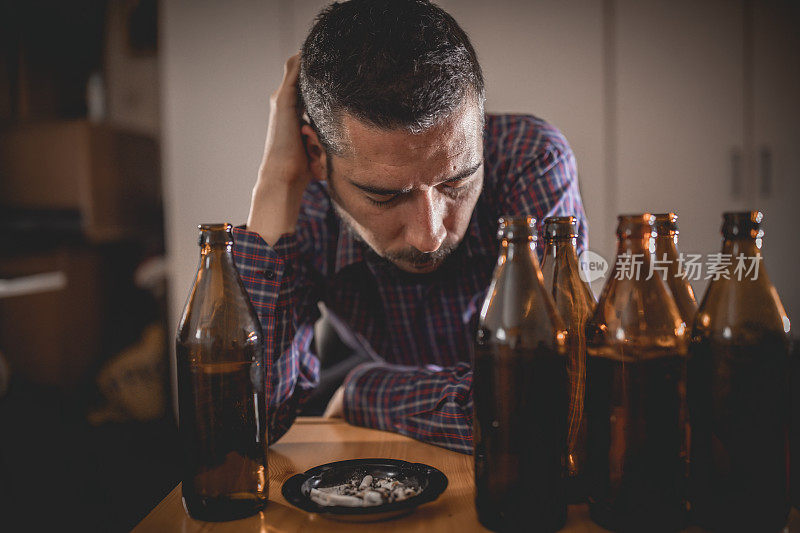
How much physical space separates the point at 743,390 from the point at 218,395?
0.48 metres

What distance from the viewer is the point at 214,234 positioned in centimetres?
61

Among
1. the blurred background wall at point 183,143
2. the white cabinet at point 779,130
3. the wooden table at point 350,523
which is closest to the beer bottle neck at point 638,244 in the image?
the wooden table at point 350,523

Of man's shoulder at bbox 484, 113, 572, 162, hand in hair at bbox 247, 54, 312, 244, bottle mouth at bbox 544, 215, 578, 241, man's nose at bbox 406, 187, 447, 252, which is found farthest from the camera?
man's shoulder at bbox 484, 113, 572, 162

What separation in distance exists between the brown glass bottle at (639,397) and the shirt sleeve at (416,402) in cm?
29

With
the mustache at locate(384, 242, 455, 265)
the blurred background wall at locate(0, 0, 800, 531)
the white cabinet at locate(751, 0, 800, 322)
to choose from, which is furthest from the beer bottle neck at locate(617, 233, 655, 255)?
the white cabinet at locate(751, 0, 800, 322)

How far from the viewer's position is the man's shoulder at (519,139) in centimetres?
121

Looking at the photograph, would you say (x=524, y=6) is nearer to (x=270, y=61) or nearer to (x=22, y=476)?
(x=270, y=61)

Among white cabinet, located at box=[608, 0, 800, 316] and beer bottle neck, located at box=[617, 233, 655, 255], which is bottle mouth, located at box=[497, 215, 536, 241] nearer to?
beer bottle neck, located at box=[617, 233, 655, 255]

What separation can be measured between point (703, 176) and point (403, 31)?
2.21 meters

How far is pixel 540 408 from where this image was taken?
1.71ft

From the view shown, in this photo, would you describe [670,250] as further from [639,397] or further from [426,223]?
[426,223]

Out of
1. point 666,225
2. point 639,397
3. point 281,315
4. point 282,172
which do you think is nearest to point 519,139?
point 282,172

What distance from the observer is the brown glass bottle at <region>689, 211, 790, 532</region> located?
1.65 feet

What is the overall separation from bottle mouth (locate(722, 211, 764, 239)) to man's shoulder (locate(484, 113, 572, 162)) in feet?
2.25
